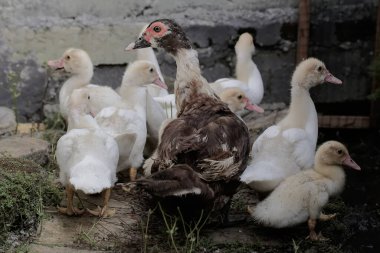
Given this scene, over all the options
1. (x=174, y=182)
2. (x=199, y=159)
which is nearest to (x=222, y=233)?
(x=199, y=159)

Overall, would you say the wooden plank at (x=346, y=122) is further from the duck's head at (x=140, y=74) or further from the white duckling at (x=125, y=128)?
the white duckling at (x=125, y=128)

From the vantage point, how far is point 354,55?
7.59m

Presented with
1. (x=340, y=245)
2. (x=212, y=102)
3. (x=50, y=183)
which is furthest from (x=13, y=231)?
(x=340, y=245)

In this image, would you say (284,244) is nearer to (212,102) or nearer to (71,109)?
(212,102)

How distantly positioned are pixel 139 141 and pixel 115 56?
2.06 metres

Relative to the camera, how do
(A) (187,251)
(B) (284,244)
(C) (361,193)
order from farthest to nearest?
(C) (361,193)
(B) (284,244)
(A) (187,251)

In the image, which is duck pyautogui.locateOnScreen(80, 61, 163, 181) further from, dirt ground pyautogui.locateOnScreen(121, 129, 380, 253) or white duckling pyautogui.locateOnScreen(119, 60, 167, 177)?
dirt ground pyautogui.locateOnScreen(121, 129, 380, 253)

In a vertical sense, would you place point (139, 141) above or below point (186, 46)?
below

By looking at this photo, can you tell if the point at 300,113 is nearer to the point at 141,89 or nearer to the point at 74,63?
the point at 141,89

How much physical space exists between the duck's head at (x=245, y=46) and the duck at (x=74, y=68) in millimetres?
1440

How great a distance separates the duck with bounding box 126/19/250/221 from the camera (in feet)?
13.7

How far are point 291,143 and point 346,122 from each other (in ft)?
7.75

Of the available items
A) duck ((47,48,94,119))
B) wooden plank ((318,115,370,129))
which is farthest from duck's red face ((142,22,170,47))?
wooden plank ((318,115,370,129))

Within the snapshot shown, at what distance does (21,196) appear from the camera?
4.53m
